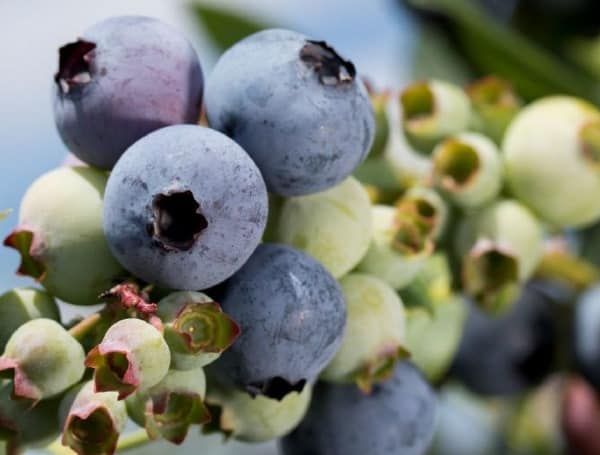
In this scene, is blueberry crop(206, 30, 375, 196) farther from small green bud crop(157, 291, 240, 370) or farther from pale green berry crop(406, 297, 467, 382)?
pale green berry crop(406, 297, 467, 382)

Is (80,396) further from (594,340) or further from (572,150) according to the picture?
(594,340)

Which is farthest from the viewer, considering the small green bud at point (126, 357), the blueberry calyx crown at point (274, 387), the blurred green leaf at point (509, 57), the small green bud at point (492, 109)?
the blurred green leaf at point (509, 57)

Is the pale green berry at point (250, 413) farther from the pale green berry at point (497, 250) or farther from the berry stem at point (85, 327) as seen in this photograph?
the pale green berry at point (497, 250)

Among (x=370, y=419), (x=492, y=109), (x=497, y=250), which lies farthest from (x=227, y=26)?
(x=370, y=419)

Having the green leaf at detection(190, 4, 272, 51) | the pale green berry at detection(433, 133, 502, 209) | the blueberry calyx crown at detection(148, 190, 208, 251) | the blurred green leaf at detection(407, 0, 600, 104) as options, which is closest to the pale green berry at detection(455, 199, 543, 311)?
the pale green berry at detection(433, 133, 502, 209)

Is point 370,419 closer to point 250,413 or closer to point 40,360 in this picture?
point 250,413

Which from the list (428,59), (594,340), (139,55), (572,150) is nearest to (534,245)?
(572,150)

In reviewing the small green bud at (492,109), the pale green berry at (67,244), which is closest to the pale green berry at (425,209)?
the small green bud at (492,109)

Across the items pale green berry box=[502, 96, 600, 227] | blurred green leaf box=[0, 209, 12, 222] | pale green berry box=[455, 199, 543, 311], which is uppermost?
blurred green leaf box=[0, 209, 12, 222]
